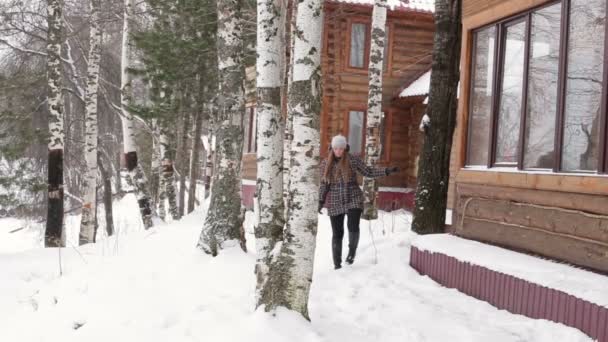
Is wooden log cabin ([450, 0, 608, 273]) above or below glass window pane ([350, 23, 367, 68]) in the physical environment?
below

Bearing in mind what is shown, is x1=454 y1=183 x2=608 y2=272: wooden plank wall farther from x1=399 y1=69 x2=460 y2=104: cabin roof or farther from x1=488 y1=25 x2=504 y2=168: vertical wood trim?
x1=399 y1=69 x2=460 y2=104: cabin roof

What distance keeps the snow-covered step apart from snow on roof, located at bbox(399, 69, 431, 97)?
797 centimetres

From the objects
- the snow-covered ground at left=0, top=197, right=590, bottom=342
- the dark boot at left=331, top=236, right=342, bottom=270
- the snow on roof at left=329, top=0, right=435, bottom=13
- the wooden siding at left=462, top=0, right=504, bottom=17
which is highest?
the snow on roof at left=329, top=0, right=435, bottom=13

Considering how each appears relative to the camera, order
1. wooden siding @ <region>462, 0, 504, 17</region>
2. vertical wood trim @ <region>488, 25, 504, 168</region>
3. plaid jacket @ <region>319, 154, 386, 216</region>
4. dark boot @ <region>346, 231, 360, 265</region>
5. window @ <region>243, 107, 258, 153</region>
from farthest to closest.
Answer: window @ <region>243, 107, 258, 153</region> < dark boot @ <region>346, 231, 360, 265</region> < plaid jacket @ <region>319, 154, 386, 216</region> < wooden siding @ <region>462, 0, 504, 17</region> < vertical wood trim @ <region>488, 25, 504, 168</region>

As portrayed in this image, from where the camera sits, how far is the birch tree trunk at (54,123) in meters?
11.0

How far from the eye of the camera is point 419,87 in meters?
14.2

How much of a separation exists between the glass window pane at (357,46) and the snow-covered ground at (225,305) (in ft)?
27.2

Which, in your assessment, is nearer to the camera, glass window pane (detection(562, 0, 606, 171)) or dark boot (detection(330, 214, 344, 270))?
glass window pane (detection(562, 0, 606, 171))

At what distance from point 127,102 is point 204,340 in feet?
32.2

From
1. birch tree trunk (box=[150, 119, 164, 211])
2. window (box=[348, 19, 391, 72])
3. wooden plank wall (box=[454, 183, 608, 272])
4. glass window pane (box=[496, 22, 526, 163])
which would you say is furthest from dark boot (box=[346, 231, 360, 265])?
birch tree trunk (box=[150, 119, 164, 211])

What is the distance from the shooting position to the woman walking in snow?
6.41 meters

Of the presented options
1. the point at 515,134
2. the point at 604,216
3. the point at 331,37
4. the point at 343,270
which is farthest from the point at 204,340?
the point at 331,37

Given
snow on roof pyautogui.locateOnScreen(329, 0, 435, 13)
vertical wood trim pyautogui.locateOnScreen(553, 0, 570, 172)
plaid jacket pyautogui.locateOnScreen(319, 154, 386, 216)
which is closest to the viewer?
vertical wood trim pyautogui.locateOnScreen(553, 0, 570, 172)

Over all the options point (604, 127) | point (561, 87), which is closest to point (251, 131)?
point (561, 87)
